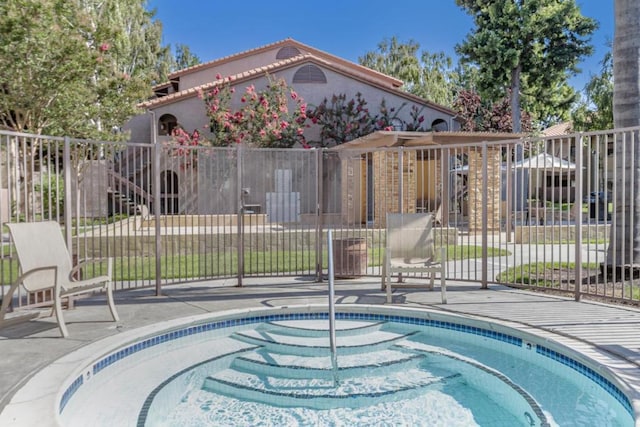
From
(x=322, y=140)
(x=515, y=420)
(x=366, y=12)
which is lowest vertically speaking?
(x=515, y=420)

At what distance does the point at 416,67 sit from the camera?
42719mm

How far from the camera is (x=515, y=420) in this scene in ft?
13.5

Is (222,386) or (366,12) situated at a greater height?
(366,12)

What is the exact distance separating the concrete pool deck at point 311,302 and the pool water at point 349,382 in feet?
1.22

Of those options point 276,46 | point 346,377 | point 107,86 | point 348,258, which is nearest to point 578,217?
point 348,258

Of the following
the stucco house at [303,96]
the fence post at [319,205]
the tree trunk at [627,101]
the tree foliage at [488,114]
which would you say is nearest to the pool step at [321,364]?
the fence post at [319,205]

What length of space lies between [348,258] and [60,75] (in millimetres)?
10733

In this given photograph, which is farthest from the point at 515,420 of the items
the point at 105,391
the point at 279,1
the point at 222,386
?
the point at 279,1

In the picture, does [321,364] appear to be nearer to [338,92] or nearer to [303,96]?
[303,96]

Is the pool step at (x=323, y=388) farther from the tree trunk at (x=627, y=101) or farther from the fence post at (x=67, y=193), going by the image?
the tree trunk at (x=627, y=101)

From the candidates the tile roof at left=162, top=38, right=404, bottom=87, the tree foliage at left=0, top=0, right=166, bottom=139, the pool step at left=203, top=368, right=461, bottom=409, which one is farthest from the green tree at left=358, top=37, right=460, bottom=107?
the pool step at left=203, top=368, right=461, bottom=409

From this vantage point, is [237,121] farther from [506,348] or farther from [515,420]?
[515,420]

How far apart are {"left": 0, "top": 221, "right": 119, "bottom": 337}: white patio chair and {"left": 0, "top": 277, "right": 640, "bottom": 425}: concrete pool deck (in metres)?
0.35

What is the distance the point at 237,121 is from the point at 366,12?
2784 cm
